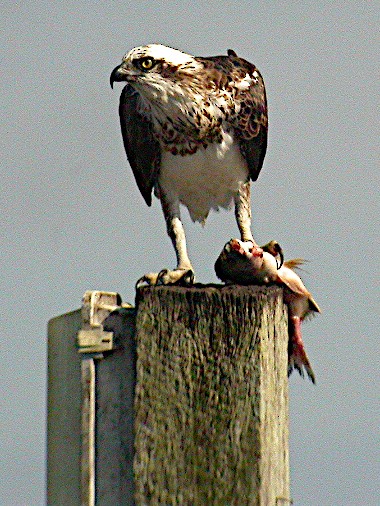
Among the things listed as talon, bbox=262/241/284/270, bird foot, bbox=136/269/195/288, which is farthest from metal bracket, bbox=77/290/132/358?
talon, bbox=262/241/284/270

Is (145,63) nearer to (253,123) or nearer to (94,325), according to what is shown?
(253,123)

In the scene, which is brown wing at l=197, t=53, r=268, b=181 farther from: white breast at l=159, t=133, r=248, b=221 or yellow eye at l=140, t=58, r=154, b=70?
yellow eye at l=140, t=58, r=154, b=70

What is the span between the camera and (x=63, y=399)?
4.06 metres

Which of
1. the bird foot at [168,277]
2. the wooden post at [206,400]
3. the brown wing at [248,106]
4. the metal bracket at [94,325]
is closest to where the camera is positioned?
the wooden post at [206,400]

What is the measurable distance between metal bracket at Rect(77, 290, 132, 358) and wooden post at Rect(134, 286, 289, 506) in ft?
0.39

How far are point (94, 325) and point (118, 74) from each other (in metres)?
3.53

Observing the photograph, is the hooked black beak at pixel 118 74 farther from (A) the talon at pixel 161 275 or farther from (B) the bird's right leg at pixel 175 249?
(A) the talon at pixel 161 275

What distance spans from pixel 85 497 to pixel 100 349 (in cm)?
50

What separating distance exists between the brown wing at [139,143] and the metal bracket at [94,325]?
3.59 metres

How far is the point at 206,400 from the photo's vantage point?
3.79 m

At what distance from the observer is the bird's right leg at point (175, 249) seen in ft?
18.7

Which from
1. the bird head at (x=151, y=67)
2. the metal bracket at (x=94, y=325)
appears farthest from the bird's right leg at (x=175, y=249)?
the metal bracket at (x=94, y=325)

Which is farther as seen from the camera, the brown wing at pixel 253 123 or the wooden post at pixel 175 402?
the brown wing at pixel 253 123

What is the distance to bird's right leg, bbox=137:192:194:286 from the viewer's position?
569cm
